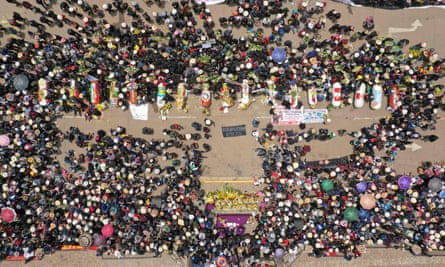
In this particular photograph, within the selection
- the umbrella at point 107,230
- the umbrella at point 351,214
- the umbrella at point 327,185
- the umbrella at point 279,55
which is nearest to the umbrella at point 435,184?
the umbrella at point 351,214

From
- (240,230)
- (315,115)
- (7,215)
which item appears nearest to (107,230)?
(7,215)

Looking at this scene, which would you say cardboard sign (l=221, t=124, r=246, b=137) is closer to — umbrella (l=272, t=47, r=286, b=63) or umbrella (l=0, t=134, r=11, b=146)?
umbrella (l=272, t=47, r=286, b=63)

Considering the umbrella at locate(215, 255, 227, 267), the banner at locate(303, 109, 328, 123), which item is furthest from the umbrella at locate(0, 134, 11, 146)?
the banner at locate(303, 109, 328, 123)

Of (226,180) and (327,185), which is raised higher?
(226,180)

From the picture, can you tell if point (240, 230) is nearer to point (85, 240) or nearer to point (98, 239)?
point (98, 239)

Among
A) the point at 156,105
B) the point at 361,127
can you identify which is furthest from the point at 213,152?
the point at 361,127

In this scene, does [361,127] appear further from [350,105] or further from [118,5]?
[118,5]
